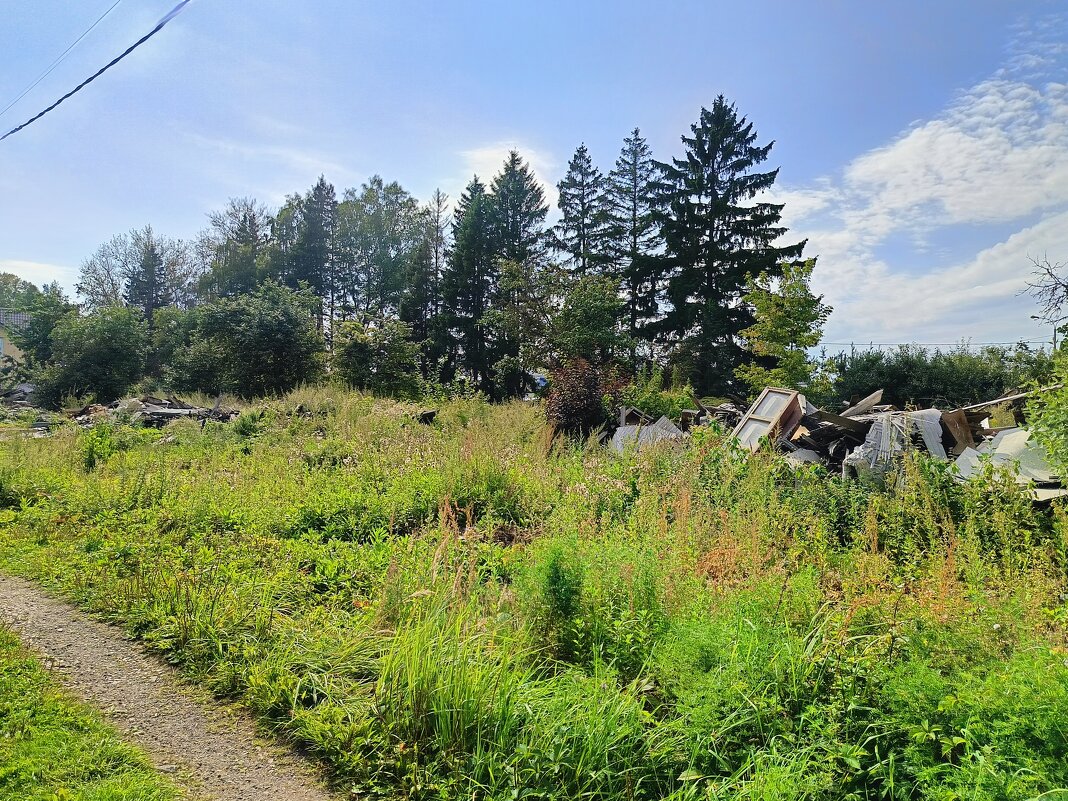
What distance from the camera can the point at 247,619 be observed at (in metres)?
3.79

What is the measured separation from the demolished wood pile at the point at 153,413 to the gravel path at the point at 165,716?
10.7 m

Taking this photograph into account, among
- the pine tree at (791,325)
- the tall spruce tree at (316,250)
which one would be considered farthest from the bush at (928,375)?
the tall spruce tree at (316,250)

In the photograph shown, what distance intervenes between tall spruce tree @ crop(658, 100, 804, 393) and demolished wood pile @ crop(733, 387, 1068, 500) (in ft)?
52.7

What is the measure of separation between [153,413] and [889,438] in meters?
15.6

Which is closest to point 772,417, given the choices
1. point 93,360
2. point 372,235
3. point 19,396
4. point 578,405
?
point 578,405

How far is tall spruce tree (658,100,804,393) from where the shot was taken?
87.1 ft

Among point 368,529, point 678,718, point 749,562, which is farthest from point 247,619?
point 749,562

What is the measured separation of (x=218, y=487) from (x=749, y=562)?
19.7 ft

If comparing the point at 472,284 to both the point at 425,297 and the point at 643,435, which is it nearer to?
the point at 425,297

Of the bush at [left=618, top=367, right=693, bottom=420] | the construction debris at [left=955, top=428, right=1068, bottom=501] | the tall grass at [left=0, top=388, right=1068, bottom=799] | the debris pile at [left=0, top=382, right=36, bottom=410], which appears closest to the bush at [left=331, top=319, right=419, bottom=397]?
the bush at [left=618, top=367, right=693, bottom=420]

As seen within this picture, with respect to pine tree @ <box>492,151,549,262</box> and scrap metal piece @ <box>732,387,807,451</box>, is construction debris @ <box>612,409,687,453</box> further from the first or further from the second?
pine tree @ <box>492,151,549,262</box>

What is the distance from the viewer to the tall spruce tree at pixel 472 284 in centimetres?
3306

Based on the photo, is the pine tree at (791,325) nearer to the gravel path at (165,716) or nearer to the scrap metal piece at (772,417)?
the scrap metal piece at (772,417)

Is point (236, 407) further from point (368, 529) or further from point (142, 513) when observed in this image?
point (368, 529)
